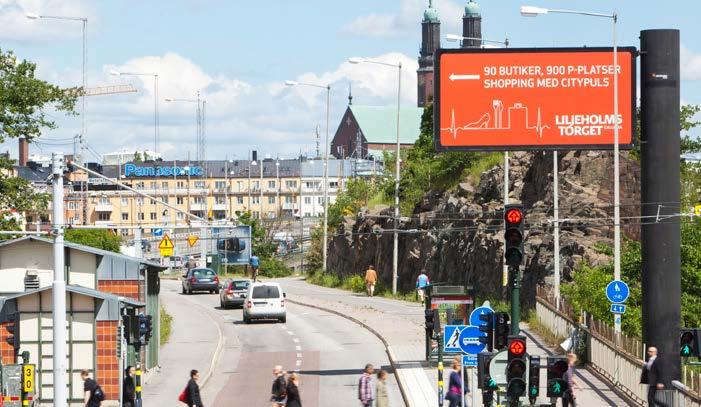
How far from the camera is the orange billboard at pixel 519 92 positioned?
33.9 meters

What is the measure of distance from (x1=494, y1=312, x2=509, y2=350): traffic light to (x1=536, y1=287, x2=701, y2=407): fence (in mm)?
3177

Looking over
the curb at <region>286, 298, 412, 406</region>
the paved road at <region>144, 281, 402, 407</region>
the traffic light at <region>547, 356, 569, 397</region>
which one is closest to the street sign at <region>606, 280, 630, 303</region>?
the curb at <region>286, 298, 412, 406</region>

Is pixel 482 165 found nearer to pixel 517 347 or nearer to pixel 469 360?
pixel 469 360

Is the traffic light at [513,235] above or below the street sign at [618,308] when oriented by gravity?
above

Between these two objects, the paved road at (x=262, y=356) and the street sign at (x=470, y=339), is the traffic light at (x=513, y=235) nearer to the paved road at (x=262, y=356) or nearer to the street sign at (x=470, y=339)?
the street sign at (x=470, y=339)

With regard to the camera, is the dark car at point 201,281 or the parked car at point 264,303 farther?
the dark car at point 201,281

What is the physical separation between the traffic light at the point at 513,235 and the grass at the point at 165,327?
2677 centimetres

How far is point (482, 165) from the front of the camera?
7012 centimetres

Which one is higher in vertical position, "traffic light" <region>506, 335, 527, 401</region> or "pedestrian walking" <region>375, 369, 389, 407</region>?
"traffic light" <region>506, 335, 527, 401</region>

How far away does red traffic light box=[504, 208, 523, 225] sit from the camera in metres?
22.2

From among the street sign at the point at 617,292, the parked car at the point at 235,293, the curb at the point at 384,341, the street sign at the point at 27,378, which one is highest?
the street sign at the point at 617,292

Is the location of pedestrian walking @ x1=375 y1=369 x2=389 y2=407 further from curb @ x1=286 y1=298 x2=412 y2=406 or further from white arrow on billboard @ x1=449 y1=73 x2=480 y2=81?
white arrow on billboard @ x1=449 y1=73 x2=480 y2=81

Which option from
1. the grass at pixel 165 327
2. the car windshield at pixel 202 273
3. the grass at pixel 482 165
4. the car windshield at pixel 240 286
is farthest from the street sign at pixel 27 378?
the car windshield at pixel 202 273

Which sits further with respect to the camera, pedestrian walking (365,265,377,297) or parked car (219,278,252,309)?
pedestrian walking (365,265,377,297)
